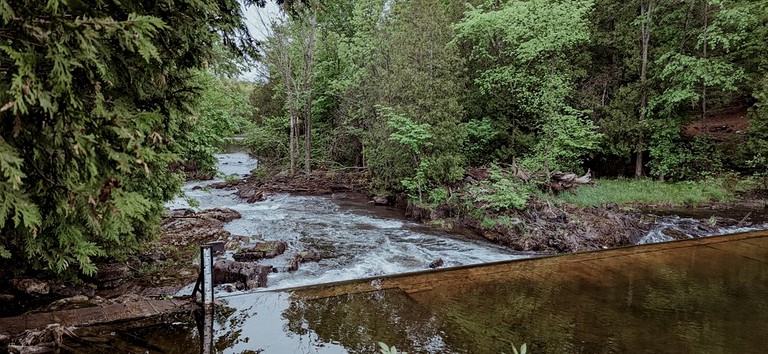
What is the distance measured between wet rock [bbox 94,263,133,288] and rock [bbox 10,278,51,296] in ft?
1.92

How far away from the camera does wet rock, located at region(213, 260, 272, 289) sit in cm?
576

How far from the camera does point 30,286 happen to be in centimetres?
457

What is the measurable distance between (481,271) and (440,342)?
7.38 ft

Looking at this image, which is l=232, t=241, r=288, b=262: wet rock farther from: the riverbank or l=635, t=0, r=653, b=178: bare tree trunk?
l=635, t=0, r=653, b=178: bare tree trunk

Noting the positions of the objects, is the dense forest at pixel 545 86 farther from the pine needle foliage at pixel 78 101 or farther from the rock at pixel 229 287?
the pine needle foliage at pixel 78 101

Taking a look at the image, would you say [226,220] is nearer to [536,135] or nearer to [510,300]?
[510,300]

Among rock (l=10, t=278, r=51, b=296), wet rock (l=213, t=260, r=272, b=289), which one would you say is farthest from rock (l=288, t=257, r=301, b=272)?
rock (l=10, t=278, r=51, b=296)

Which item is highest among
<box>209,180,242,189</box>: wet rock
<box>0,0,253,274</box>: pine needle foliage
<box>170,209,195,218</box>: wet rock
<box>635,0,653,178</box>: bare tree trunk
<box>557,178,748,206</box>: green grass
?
<box>635,0,653,178</box>: bare tree trunk

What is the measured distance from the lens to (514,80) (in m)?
14.2

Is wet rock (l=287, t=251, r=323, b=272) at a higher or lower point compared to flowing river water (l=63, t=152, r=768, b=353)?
lower

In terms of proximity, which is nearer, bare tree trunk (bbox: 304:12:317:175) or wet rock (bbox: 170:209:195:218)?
wet rock (bbox: 170:209:195:218)

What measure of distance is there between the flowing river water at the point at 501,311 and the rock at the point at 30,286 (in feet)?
4.76

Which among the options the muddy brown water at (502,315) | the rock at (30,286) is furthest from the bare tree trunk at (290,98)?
the muddy brown water at (502,315)

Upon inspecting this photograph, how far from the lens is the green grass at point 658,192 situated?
39.8ft
